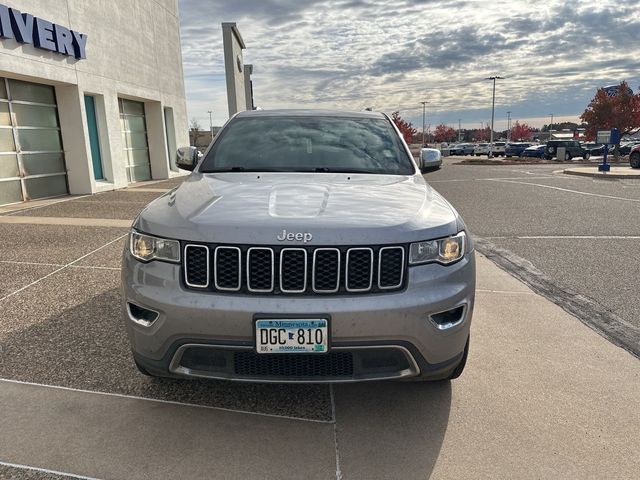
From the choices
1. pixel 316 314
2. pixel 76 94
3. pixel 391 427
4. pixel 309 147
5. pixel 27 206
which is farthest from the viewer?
pixel 76 94

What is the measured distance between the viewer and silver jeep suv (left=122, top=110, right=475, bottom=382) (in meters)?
2.25

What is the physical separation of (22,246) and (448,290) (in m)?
6.30

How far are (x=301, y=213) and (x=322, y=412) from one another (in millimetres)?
1129

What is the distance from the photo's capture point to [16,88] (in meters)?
11.1

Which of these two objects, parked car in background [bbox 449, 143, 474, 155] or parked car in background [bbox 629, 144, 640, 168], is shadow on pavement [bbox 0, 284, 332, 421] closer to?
parked car in background [bbox 629, 144, 640, 168]

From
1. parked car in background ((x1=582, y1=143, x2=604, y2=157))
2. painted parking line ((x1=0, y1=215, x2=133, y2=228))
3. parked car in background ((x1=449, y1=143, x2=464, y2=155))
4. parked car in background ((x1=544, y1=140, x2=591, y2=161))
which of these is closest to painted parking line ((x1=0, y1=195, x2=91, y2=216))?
painted parking line ((x1=0, y1=215, x2=133, y2=228))

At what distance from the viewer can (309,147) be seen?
3.81m

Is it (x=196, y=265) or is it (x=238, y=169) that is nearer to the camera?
(x=196, y=265)

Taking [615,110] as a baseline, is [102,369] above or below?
below

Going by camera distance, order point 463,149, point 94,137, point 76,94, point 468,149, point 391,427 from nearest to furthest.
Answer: point 391,427 → point 76,94 → point 94,137 → point 468,149 → point 463,149

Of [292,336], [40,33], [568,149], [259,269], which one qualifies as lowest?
[568,149]

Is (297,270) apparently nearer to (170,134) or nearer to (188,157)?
(188,157)

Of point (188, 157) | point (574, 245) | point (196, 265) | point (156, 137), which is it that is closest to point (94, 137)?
point (156, 137)

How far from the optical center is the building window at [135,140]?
54.4 feet
